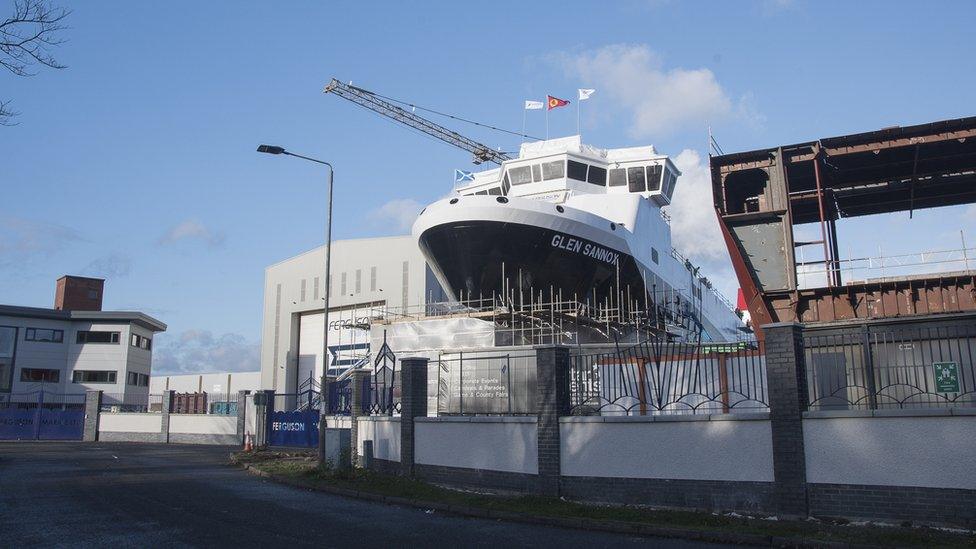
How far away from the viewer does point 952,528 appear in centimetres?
1005

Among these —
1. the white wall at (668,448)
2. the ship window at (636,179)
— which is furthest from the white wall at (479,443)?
the ship window at (636,179)

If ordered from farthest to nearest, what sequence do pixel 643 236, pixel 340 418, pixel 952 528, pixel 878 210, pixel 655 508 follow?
pixel 643 236 < pixel 878 210 < pixel 340 418 < pixel 655 508 < pixel 952 528

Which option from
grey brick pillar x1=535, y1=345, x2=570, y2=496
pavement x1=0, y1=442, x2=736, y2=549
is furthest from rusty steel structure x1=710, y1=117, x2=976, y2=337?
pavement x1=0, y1=442, x2=736, y2=549

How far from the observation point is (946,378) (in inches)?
483

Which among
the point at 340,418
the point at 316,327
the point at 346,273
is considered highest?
the point at 346,273

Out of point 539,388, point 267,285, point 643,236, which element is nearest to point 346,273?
point 267,285

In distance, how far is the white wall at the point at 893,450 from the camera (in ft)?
33.4

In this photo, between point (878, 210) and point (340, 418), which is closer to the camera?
point (340, 418)

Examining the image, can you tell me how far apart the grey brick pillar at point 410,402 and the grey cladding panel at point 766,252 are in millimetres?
11537

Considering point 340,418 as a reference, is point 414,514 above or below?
below

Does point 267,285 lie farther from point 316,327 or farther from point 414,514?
point 414,514

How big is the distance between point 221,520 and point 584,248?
19806 millimetres

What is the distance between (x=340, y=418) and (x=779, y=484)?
589 inches

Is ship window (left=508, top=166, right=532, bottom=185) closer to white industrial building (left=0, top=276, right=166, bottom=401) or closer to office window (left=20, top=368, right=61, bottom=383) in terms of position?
white industrial building (left=0, top=276, right=166, bottom=401)
